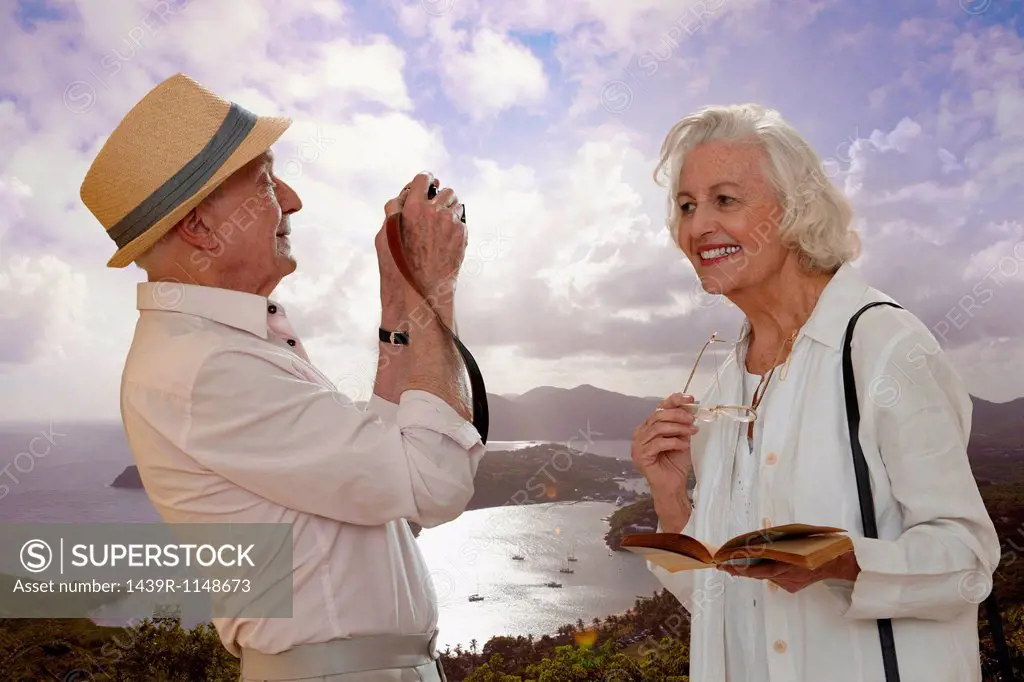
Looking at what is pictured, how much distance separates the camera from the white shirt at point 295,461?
1491 mm

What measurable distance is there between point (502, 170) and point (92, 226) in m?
2.03

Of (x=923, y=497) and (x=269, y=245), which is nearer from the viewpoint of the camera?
(x=923, y=497)

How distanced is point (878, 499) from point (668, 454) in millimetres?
515

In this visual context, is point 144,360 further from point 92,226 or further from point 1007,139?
point 1007,139

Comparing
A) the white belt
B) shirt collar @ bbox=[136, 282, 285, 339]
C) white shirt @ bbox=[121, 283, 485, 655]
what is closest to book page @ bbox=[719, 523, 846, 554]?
white shirt @ bbox=[121, 283, 485, 655]

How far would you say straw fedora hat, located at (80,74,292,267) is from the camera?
1.65m

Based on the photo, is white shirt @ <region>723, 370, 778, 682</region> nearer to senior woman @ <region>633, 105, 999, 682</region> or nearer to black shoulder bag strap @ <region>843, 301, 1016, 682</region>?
senior woman @ <region>633, 105, 999, 682</region>

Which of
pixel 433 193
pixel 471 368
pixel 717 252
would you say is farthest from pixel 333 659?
pixel 717 252

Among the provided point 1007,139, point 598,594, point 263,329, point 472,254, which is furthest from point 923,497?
point 1007,139

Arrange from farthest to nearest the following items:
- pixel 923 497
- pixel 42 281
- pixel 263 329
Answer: pixel 42 281
pixel 263 329
pixel 923 497

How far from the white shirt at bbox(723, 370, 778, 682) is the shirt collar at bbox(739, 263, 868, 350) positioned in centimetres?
15

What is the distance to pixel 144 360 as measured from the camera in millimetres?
1572

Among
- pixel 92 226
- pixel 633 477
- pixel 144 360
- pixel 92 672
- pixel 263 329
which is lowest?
pixel 92 672

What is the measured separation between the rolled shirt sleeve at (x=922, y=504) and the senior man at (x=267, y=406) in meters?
0.73
